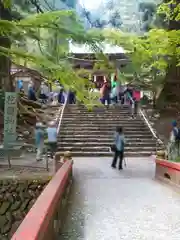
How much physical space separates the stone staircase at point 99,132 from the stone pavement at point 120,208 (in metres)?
5.97

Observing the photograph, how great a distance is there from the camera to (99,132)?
23.5 m

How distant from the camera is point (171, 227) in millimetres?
7348

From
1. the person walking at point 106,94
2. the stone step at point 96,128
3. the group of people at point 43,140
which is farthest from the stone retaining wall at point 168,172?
the person walking at point 106,94

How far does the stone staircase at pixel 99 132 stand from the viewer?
21.6 meters

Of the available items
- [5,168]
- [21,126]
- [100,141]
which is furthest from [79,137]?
[5,168]

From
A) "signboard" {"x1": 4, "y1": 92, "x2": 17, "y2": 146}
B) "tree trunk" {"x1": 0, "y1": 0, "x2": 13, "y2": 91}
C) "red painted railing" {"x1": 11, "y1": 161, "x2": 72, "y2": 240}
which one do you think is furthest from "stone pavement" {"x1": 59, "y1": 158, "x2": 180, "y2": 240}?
"tree trunk" {"x1": 0, "y1": 0, "x2": 13, "y2": 91}

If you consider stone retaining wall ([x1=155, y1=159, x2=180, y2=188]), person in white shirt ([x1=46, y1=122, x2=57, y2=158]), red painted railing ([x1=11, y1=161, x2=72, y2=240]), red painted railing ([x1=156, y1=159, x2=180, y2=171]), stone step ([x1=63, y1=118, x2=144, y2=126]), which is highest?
stone step ([x1=63, y1=118, x2=144, y2=126])

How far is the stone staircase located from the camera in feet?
70.7

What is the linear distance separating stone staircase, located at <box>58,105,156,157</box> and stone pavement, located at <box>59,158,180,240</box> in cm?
597

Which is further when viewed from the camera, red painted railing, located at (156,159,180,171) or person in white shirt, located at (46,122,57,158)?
person in white shirt, located at (46,122,57,158)

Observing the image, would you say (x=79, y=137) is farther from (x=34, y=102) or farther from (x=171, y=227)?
(x=171, y=227)

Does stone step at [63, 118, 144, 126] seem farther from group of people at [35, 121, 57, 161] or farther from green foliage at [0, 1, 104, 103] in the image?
→ green foliage at [0, 1, 104, 103]

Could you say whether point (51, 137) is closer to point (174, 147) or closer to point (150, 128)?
point (174, 147)

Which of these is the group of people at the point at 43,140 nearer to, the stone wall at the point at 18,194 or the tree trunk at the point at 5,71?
the stone wall at the point at 18,194
